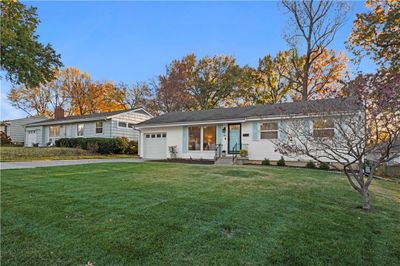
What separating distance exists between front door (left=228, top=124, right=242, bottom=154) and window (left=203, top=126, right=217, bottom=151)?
102 centimetres

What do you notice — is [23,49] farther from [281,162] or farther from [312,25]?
[312,25]

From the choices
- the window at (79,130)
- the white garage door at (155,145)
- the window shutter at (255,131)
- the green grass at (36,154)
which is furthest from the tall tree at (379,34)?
the window at (79,130)

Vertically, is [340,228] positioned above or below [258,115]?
below

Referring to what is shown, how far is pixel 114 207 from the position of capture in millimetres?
4281

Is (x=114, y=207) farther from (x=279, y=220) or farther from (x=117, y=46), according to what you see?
(x=117, y=46)

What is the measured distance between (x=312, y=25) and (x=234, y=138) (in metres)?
14.1

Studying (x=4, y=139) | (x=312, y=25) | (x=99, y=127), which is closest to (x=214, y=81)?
(x=312, y=25)

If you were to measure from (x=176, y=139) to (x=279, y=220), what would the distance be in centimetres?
1333

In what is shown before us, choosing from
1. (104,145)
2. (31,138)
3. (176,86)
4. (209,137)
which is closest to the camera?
(209,137)

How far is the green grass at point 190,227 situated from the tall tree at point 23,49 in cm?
749

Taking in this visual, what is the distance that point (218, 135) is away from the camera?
1527 cm

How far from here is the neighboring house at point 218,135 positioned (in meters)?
13.6

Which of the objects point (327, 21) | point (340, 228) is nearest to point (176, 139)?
point (340, 228)

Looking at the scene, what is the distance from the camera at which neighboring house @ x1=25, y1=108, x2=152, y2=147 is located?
21781 mm
